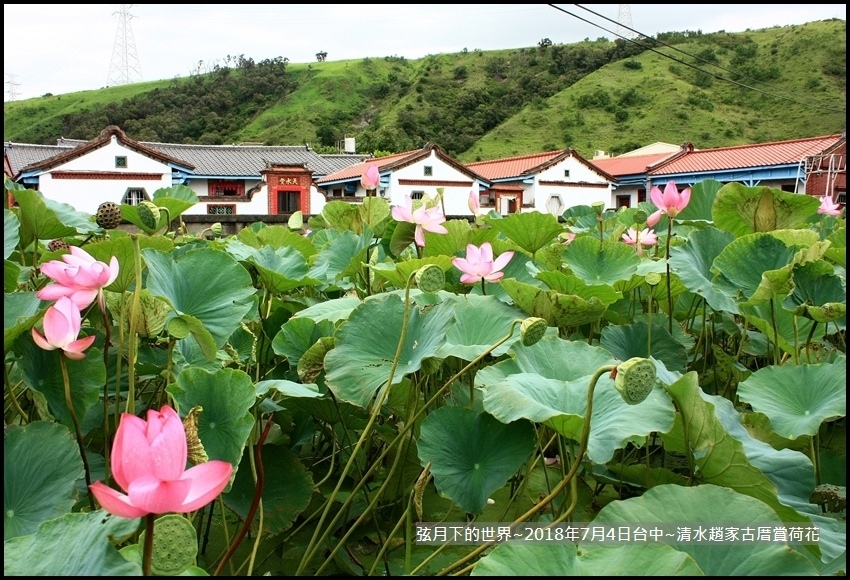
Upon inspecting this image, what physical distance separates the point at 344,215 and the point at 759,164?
14.8m

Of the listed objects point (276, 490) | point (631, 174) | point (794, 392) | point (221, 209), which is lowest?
point (221, 209)

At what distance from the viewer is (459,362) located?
966 mm

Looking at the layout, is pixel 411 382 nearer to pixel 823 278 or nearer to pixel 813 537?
pixel 813 537

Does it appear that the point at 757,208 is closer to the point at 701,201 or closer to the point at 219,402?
the point at 701,201

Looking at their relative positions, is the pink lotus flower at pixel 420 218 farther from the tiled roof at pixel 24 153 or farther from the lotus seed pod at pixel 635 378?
the tiled roof at pixel 24 153

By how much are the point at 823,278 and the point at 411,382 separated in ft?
1.94

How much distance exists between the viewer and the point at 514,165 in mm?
18438

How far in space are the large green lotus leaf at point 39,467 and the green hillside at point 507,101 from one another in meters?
27.0

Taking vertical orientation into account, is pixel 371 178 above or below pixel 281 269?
above

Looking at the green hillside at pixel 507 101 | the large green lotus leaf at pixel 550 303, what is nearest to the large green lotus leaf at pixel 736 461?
the large green lotus leaf at pixel 550 303

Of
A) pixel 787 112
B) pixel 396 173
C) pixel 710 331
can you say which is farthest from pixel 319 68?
pixel 710 331

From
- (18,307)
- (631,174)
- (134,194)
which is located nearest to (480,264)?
(18,307)

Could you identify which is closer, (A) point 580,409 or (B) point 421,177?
(A) point 580,409

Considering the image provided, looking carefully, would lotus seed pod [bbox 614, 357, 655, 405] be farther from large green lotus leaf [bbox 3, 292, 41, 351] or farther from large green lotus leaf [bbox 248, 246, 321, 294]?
large green lotus leaf [bbox 248, 246, 321, 294]
